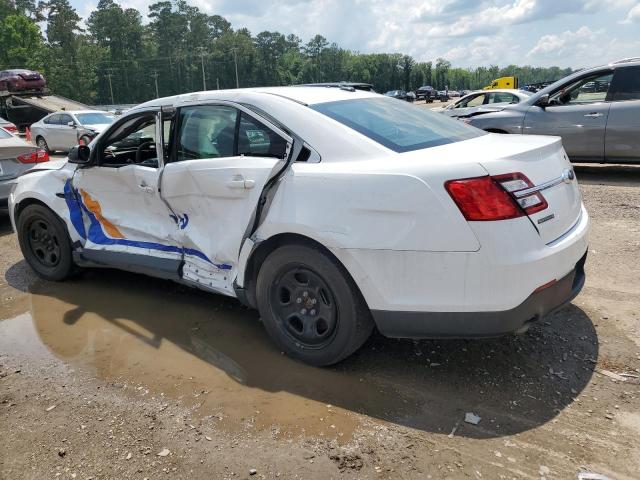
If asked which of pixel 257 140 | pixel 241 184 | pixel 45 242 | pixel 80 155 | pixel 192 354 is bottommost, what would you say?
pixel 192 354

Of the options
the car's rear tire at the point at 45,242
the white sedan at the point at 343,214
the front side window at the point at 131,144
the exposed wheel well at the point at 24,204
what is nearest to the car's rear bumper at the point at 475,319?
the white sedan at the point at 343,214

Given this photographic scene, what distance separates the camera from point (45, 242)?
4.95m

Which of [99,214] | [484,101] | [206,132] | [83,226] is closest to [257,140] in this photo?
[206,132]

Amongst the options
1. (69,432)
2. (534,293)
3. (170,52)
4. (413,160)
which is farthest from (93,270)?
Answer: (170,52)

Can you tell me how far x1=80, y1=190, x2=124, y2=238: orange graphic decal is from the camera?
14.3ft

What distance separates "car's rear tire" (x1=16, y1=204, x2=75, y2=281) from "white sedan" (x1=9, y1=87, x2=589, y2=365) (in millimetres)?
683

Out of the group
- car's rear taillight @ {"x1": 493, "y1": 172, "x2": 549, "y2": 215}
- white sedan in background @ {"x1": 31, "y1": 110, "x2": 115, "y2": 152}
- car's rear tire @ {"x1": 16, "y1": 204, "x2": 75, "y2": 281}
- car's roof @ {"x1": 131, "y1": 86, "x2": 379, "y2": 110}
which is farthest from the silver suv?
white sedan in background @ {"x1": 31, "y1": 110, "x2": 115, "y2": 152}

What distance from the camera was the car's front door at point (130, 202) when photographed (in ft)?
12.9

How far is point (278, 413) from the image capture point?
2.84m

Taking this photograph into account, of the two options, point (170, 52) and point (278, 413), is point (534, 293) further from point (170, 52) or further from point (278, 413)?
point (170, 52)

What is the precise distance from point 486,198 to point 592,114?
6.94 m

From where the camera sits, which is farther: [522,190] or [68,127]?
[68,127]

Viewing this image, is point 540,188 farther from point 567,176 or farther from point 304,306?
point 304,306

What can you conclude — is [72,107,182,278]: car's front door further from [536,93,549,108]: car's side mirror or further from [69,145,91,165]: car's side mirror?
[536,93,549,108]: car's side mirror
